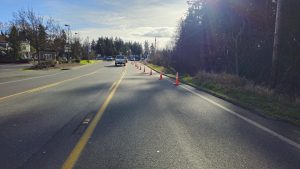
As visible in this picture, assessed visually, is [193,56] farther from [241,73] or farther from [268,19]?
[268,19]

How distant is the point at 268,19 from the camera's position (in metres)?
27.8

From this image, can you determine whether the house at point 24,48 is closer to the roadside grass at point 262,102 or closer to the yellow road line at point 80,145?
the roadside grass at point 262,102

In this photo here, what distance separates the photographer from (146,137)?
7.89 metres

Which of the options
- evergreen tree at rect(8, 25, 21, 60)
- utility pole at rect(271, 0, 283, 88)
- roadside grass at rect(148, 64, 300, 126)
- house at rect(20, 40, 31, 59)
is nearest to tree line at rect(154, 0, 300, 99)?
utility pole at rect(271, 0, 283, 88)

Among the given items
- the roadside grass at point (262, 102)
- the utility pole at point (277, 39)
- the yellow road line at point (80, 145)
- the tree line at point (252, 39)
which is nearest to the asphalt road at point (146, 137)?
the yellow road line at point (80, 145)

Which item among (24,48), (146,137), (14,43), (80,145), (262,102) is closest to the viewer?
(80,145)

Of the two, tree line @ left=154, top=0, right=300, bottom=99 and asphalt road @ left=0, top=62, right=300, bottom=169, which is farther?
tree line @ left=154, top=0, right=300, bottom=99

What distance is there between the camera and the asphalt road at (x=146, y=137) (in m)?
6.13

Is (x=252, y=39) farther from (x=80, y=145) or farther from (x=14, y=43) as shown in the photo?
(x=14, y=43)

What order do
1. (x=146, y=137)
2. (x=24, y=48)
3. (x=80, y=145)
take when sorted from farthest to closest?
(x=24, y=48), (x=146, y=137), (x=80, y=145)

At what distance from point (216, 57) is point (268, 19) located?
34.5 feet

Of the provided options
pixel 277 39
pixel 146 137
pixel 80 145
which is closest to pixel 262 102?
pixel 277 39

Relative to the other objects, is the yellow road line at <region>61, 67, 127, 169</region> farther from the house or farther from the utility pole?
the house

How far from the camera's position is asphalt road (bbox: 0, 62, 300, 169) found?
20.1ft
